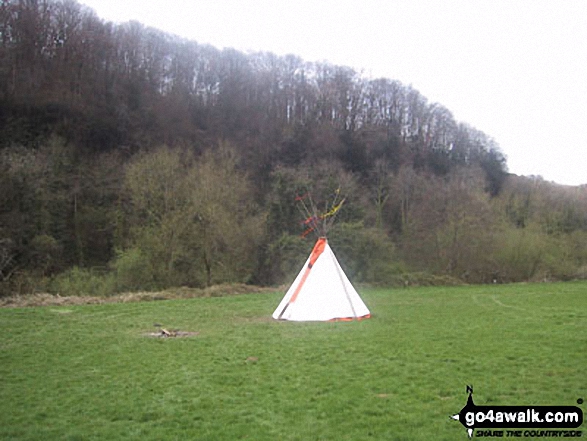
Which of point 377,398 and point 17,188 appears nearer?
point 377,398

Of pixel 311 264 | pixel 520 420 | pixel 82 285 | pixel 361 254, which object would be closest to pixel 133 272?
pixel 82 285

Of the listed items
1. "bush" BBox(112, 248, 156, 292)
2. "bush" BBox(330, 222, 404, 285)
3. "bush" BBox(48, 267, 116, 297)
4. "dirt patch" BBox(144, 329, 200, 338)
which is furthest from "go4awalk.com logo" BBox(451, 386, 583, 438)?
"bush" BBox(330, 222, 404, 285)

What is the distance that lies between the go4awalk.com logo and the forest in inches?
765

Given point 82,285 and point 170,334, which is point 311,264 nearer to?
point 170,334

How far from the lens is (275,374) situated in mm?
8422

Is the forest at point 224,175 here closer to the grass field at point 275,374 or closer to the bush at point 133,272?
the bush at point 133,272

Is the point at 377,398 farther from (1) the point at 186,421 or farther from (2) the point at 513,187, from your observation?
(2) the point at 513,187

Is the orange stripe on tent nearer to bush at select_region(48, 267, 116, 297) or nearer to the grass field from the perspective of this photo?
the grass field

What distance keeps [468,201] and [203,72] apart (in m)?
25.9

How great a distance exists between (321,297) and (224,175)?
15.1m

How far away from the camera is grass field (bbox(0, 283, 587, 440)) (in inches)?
238

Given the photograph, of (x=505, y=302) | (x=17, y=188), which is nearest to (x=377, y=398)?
(x=505, y=302)

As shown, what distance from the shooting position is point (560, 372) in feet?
26.3

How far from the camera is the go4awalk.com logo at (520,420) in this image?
18.1ft
